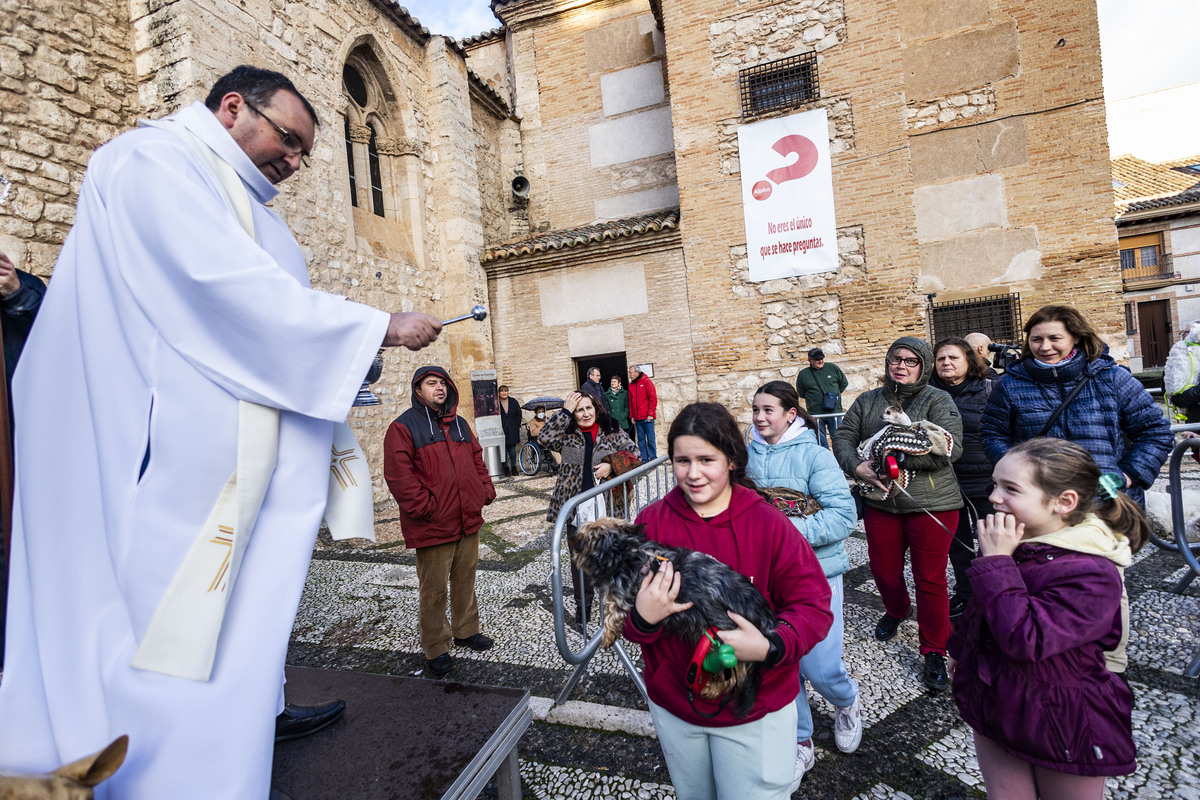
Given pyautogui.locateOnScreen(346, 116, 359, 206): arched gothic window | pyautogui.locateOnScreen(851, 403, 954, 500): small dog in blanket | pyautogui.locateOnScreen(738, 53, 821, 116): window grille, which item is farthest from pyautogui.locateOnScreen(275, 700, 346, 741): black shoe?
pyautogui.locateOnScreen(738, 53, 821, 116): window grille

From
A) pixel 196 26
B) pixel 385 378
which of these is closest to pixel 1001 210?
pixel 385 378

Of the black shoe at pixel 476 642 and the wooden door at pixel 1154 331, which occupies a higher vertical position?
the wooden door at pixel 1154 331

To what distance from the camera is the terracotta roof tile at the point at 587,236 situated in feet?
35.4

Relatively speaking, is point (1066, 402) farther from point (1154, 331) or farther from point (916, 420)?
point (1154, 331)

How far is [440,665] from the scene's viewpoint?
338cm

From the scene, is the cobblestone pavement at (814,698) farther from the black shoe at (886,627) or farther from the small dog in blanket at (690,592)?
the small dog in blanket at (690,592)

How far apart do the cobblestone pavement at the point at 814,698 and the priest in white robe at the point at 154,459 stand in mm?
1567

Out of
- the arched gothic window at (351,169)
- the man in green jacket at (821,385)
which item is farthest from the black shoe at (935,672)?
the arched gothic window at (351,169)

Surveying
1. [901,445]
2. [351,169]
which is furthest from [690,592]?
[351,169]

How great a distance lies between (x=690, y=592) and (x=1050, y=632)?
88 cm

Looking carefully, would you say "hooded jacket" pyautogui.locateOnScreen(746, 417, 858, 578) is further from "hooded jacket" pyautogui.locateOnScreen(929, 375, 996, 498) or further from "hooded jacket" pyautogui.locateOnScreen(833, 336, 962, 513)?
"hooded jacket" pyautogui.locateOnScreen(929, 375, 996, 498)

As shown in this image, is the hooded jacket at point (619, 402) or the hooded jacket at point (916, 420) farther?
the hooded jacket at point (619, 402)

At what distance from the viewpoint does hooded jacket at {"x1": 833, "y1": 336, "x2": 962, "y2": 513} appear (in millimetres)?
2928

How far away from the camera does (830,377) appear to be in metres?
8.98
